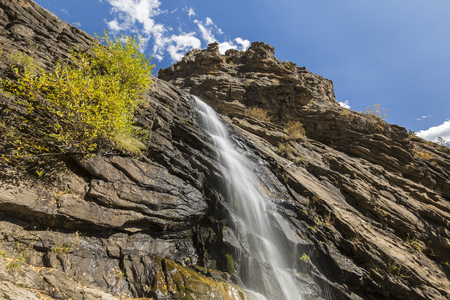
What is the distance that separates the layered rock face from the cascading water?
1.26m

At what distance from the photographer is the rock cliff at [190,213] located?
4.86 metres

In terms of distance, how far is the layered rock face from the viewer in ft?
27.0

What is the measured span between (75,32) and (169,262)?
1286 centimetres

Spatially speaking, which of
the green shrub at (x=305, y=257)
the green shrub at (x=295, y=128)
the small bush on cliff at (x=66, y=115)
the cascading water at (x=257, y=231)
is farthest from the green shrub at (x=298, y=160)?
the small bush on cliff at (x=66, y=115)

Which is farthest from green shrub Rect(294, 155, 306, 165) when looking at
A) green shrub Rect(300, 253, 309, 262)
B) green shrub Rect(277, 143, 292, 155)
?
green shrub Rect(300, 253, 309, 262)

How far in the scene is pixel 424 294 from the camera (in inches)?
313

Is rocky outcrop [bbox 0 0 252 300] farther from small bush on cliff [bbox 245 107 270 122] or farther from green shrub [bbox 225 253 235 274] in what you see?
small bush on cliff [bbox 245 107 270 122]

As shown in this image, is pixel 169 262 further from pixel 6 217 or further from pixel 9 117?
pixel 9 117

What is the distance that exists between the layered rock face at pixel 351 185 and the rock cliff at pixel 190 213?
8 centimetres

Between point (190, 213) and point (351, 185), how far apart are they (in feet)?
35.1

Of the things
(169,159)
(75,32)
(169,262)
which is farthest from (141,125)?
(75,32)

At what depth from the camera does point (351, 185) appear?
12.3 m

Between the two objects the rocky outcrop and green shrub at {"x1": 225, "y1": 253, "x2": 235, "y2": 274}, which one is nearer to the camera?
the rocky outcrop

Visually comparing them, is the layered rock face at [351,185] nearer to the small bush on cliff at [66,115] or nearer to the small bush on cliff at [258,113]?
the small bush on cliff at [258,113]
